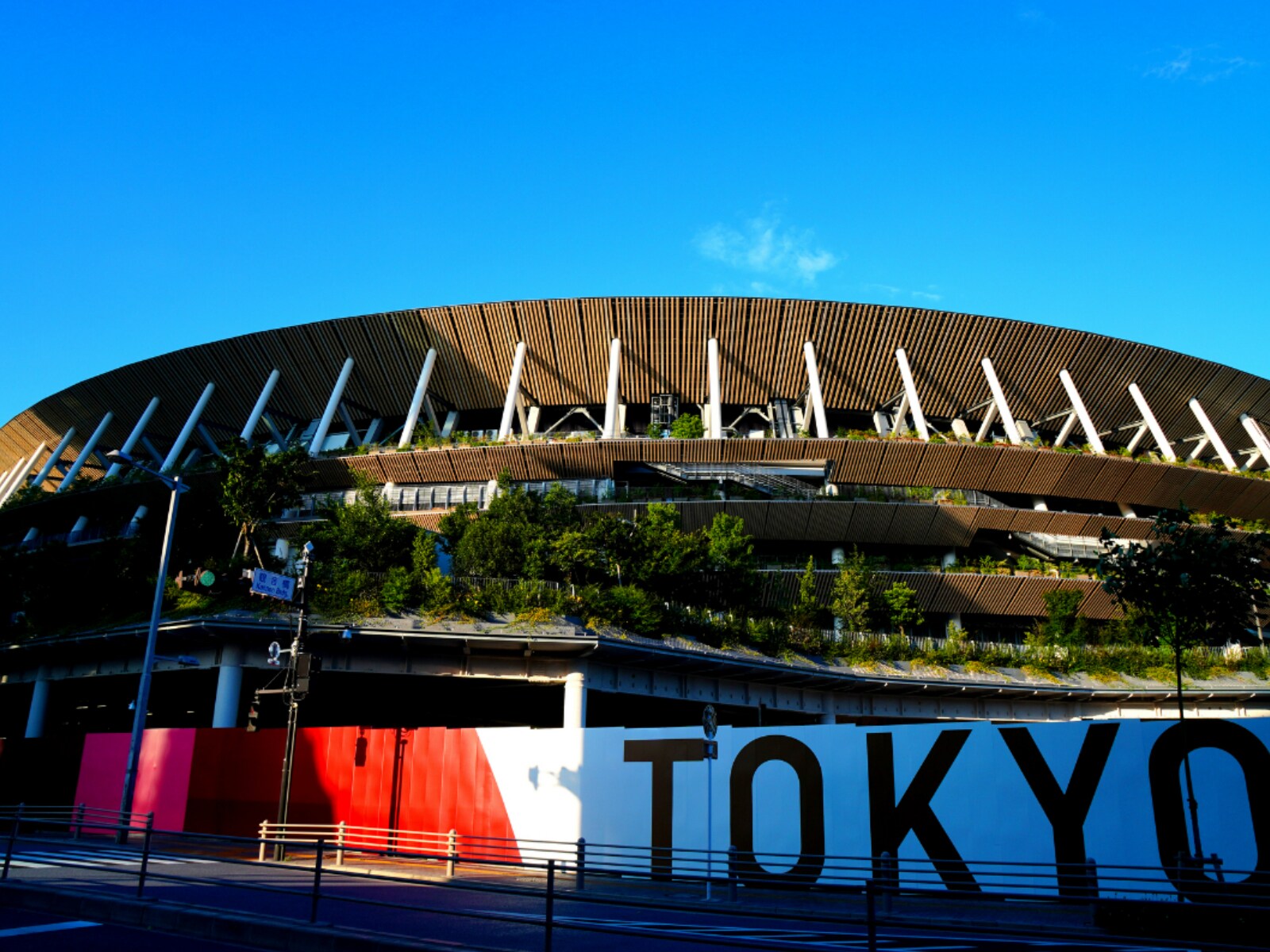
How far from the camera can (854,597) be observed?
42.4 metres

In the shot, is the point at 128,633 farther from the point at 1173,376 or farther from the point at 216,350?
the point at 1173,376

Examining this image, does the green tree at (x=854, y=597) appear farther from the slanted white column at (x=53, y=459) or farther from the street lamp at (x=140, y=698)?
the slanted white column at (x=53, y=459)

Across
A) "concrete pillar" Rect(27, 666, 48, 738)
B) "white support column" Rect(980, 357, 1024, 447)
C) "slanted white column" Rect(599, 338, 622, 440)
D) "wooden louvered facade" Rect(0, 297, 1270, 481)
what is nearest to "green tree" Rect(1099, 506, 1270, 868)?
"white support column" Rect(980, 357, 1024, 447)

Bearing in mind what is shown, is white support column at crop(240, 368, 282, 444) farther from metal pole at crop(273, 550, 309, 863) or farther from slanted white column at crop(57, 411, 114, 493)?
metal pole at crop(273, 550, 309, 863)

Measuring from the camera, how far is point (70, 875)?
13.8m

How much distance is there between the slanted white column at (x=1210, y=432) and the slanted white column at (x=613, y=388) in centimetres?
3320

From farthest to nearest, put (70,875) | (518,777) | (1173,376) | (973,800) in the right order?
(1173,376) → (518,777) → (973,800) → (70,875)

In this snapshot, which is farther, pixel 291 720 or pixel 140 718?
pixel 140 718

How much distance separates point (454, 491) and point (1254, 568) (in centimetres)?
3745

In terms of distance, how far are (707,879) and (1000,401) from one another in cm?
4500

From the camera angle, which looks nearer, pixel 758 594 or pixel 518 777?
pixel 518 777

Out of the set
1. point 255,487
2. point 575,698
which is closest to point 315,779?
point 575,698

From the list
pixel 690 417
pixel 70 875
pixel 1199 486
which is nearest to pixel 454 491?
pixel 690 417

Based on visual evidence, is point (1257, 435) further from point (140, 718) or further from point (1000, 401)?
point (140, 718)
